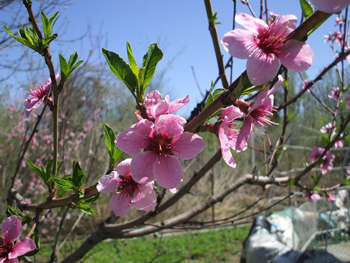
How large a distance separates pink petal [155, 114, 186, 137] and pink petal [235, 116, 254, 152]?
128mm

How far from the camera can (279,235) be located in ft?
18.3

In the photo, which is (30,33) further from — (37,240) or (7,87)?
(7,87)

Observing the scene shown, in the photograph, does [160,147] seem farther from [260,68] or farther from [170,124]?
[260,68]

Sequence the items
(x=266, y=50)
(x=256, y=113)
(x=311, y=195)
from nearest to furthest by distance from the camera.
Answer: (x=266, y=50)
(x=256, y=113)
(x=311, y=195)

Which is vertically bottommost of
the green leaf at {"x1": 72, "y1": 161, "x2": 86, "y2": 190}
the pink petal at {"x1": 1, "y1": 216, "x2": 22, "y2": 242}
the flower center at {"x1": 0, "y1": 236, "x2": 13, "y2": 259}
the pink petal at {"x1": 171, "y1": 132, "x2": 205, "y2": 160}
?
the flower center at {"x1": 0, "y1": 236, "x2": 13, "y2": 259}

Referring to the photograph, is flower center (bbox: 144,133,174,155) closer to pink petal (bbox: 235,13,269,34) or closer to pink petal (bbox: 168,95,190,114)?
pink petal (bbox: 168,95,190,114)

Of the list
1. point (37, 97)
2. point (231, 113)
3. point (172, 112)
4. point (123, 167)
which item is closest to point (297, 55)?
point (231, 113)

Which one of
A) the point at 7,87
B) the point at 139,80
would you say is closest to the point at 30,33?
the point at 139,80

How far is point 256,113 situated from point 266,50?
16 centimetres

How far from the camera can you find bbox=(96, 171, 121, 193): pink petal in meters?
0.69

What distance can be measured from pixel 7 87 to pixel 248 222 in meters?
6.74

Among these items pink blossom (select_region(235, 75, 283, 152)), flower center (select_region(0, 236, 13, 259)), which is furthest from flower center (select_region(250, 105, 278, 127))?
flower center (select_region(0, 236, 13, 259))

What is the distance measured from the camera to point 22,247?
75cm

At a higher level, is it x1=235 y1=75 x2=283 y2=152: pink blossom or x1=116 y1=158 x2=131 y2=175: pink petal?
x1=235 y1=75 x2=283 y2=152: pink blossom
